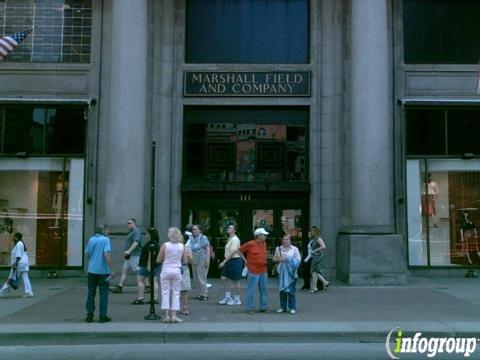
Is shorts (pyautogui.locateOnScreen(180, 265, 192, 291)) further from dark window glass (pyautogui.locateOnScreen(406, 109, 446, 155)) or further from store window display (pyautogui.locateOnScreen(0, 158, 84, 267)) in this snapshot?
dark window glass (pyautogui.locateOnScreen(406, 109, 446, 155))

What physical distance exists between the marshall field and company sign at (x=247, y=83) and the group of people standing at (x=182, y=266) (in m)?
5.96

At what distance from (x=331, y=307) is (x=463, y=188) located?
8.77 m

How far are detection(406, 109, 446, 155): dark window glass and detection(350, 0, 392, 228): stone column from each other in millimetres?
1763

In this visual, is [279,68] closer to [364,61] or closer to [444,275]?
[364,61]

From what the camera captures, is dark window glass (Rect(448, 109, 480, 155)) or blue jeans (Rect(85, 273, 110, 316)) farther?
dark window glass (Rect(448, 109, 480, 155))

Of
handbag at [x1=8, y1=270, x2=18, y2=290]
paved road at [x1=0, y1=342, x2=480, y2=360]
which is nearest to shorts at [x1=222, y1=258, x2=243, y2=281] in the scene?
paved road at [x1=0, y1=342, x2=480, y2=360]

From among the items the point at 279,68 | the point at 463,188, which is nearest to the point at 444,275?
the point at 463,188

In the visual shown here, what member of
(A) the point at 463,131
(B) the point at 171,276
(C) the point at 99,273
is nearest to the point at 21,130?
(C) the point at 99,273

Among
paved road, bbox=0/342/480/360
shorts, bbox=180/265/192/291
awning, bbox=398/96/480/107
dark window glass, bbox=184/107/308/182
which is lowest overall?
paved road, bbox=0/342/480/360

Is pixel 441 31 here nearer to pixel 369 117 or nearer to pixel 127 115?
pixel 369 117

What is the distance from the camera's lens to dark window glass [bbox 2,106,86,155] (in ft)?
64.1

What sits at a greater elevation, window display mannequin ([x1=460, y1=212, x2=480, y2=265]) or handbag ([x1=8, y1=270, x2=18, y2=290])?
window display mannequin ([x1=460, y1=212, x2=480, y2=265])

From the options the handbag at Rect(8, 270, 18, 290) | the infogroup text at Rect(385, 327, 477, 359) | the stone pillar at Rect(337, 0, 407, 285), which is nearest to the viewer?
the infogroup text at Rect(385, 327, 477, 359)

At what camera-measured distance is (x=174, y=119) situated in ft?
65.4
